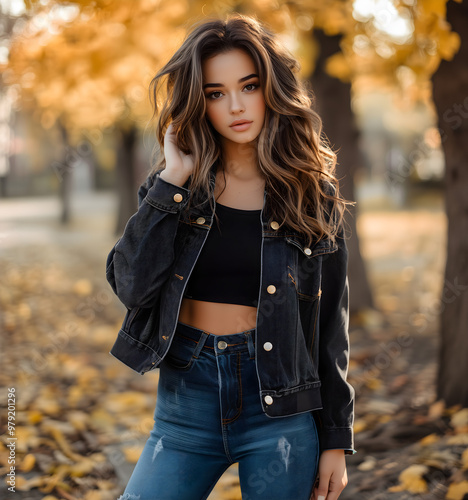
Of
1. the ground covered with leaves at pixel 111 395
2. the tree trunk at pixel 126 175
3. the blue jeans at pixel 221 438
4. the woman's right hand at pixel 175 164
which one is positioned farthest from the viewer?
the tree trunk at pixel 126 175

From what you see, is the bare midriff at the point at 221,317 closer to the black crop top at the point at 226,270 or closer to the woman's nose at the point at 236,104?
the black crop top at the point at 226,270

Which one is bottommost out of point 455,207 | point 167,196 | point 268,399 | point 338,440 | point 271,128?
point 338,440

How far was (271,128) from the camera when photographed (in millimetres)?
2301

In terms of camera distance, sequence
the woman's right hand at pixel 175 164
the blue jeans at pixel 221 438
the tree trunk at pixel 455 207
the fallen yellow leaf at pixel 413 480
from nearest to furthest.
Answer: the blue jeans at pixel 221 438 → the woman's right hand at pixel 175 164 → the fallen yellow leaf at pixel 413 480 → the tree trunk at pixel 455 207

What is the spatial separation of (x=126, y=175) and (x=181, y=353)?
13.4 meters

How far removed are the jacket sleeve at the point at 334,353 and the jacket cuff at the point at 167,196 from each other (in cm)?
59

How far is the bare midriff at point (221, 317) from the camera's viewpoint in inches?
83.6

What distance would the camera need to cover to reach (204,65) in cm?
223

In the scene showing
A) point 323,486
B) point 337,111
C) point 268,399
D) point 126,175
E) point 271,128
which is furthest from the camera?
point 126,175

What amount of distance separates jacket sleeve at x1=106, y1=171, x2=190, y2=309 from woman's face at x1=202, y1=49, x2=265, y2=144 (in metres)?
0.33

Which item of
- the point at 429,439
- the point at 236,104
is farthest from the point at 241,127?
the point at 429,439

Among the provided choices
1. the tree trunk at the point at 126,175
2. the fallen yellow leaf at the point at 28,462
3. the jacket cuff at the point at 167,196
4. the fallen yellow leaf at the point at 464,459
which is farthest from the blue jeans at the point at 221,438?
the tree trunk at the point at 126,175

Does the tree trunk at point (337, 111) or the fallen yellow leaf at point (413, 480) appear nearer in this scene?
the fallen yellow leaf at point (413, 480)

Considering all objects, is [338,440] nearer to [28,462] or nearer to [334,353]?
[334,353]
